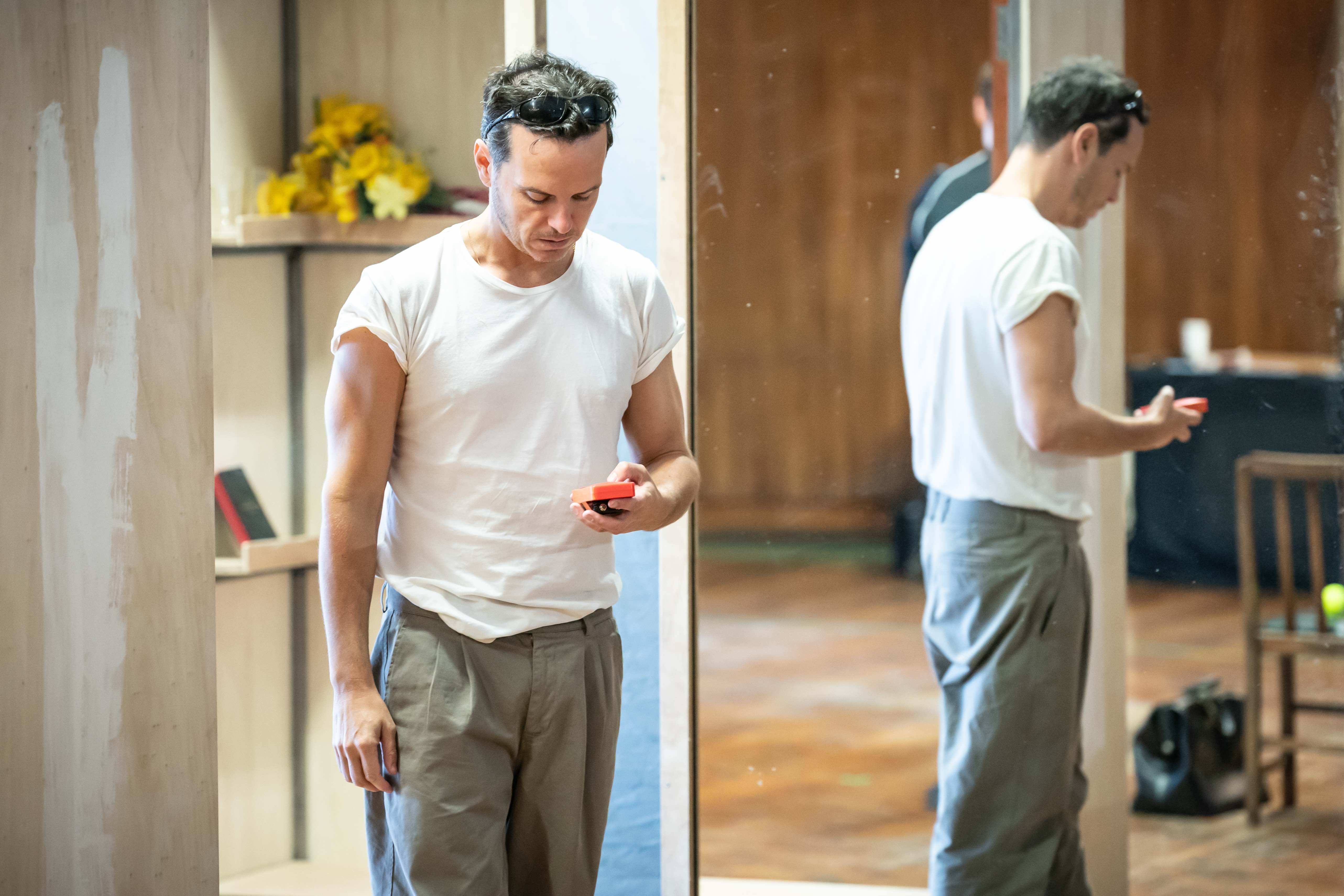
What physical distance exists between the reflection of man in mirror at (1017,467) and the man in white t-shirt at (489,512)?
63 cm

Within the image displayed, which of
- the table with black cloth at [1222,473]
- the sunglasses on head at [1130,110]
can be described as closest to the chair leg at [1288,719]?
the table with black cloth at [1222,473]

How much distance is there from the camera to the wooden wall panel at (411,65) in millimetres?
2143

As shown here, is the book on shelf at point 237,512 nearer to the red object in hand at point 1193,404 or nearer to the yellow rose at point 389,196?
the yellow rose at point 389,196

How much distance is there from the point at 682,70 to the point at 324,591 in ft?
3.41

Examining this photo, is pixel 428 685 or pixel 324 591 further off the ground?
pixel 324 591

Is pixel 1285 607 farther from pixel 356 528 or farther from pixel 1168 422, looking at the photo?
pixel 356 528

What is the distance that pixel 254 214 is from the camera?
7.42 ft

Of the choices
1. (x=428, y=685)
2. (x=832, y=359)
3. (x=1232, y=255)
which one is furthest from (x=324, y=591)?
(x=1232, y=255)

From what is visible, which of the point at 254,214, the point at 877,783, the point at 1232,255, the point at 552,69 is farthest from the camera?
the point at 254,214

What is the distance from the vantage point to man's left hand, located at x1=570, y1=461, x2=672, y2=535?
140 centimetres

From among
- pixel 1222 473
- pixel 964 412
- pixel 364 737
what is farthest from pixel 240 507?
pixel 1222 473

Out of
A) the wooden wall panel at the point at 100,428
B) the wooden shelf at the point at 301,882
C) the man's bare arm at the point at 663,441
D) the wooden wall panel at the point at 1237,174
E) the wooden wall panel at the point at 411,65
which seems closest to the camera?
the man's bare arm at the point at 663,441

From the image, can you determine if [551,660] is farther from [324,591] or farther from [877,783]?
[877,783]

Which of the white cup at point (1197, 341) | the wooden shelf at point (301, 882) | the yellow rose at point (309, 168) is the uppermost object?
the yellow rose at point (309, 168)
